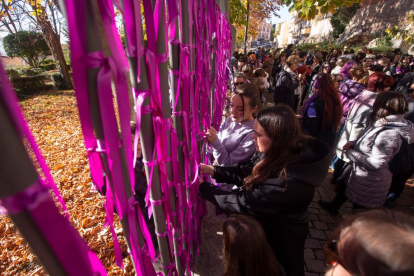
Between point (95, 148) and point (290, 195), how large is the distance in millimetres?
1212

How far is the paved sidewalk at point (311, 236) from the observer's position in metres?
2.29

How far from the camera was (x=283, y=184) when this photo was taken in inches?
55.1

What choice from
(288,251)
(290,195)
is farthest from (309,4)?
(288,251)

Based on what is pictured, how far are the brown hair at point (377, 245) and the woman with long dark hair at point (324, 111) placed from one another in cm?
270

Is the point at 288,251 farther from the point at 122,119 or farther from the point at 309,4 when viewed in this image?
the point at 309,4

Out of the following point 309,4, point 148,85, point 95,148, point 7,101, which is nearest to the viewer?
point 7,101

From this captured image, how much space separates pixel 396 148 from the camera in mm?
2346

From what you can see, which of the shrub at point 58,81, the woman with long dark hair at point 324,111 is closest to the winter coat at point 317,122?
the woman with long dark hair at point 324,111

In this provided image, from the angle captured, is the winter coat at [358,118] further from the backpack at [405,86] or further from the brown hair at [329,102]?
the backpack at [405,86]

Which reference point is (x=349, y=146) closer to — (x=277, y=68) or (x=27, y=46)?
(x=277, y=68)

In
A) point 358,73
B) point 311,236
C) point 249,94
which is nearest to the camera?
point 249,94

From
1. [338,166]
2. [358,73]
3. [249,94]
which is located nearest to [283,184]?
[249,94]

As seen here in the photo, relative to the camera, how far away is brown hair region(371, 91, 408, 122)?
235 centimetres

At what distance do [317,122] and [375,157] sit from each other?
3.35ft
